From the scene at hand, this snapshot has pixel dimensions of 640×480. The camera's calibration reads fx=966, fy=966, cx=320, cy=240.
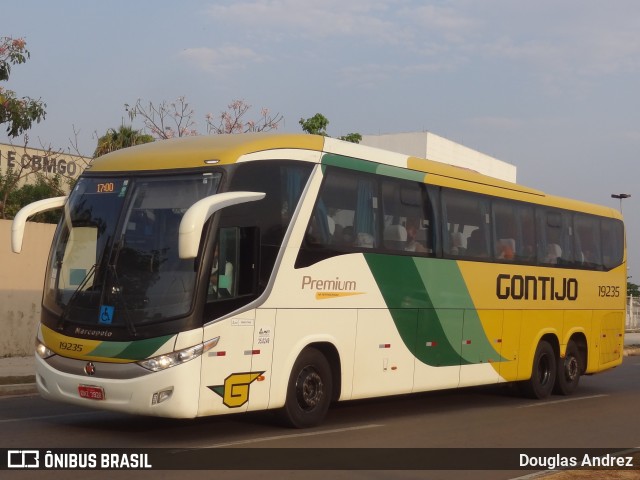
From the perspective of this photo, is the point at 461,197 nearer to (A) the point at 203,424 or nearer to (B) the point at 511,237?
(B) the point at 511,237

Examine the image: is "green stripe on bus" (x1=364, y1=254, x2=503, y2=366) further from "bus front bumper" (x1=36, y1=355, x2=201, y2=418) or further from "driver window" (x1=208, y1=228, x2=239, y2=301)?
"bus front bumper" (x1=36, y1=355, x2=201, y2=418)

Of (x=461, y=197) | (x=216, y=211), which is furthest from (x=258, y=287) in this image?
(x=461, y=197)

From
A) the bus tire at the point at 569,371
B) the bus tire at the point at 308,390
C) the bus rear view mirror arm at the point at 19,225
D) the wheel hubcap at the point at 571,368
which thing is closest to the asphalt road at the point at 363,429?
the bus tire at the point at 308,390

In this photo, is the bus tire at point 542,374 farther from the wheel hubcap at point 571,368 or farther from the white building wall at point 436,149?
the white building wall at point 436,149

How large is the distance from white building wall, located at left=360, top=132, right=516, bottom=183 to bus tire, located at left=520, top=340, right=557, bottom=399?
32790mm

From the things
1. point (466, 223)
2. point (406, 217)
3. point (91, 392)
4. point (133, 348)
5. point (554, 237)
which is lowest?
point (91, 392)

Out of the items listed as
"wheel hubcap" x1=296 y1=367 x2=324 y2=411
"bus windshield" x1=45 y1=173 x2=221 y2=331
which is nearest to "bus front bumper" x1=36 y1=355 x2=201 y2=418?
"bus windshield" x1=45 y1=173 x2=221 y2=331

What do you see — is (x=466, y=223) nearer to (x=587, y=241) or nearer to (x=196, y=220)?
(x=587, y=241)

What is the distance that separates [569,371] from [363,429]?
24.7ft

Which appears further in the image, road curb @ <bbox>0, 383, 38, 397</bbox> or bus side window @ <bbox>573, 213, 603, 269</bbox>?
bus side window @ <bbox>573, 213, 603, 269</bbox>

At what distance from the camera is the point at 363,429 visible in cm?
1252

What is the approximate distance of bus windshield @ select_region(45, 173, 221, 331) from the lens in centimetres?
1064

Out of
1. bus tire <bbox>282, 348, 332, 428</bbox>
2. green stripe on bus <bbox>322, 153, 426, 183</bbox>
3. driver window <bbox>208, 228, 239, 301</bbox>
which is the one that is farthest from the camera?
green stripe on bus <bbox>322, 153, 426, 183</bbox>

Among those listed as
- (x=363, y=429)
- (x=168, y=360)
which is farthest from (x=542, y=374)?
(x=168, y=360)
